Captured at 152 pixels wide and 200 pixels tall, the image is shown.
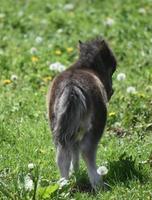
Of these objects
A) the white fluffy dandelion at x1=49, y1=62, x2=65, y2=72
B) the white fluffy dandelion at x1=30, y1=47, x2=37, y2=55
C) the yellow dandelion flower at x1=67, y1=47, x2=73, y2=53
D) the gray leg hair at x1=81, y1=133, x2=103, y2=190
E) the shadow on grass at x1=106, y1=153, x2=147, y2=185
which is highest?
the gray leg hair at x1=81, y1=133, x2=103, y2=190

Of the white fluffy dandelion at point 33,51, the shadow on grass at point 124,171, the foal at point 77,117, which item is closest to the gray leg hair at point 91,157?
the foal at point 77,117

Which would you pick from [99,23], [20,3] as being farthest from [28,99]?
[20,3]

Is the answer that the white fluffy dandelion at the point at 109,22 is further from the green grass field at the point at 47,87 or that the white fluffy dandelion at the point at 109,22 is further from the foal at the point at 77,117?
the foal at the point at 77,117

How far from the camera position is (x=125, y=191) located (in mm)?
6539

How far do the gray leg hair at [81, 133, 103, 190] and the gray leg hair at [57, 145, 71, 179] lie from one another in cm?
14

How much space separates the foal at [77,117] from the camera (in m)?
6.40

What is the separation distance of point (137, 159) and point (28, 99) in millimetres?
2369

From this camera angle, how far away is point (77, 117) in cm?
639

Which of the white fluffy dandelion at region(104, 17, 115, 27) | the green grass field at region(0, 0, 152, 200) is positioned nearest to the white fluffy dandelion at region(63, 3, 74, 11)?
the green grass field at region(0, 0, 152, 200)

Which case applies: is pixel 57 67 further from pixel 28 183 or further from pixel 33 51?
pixel 28 183

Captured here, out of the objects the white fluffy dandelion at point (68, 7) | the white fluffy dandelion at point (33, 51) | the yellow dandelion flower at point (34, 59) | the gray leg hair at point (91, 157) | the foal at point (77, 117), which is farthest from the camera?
the white fluffy dandelion at point (68, 7)

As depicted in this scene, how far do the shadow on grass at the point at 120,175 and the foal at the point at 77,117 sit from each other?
0.24 m

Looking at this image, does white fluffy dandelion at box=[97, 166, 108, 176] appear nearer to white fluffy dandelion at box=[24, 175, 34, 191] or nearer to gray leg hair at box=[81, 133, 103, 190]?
gray leg hair at box=[81, 133, 103, 190]

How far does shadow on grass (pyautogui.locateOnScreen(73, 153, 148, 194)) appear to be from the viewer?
6.88 metres
